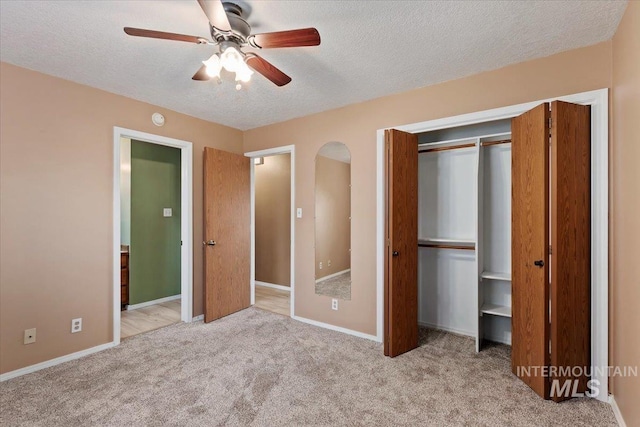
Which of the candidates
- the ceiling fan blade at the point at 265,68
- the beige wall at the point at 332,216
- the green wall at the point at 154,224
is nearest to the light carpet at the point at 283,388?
the beige wall at the point at 332,216

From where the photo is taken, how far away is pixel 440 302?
3.44 metres

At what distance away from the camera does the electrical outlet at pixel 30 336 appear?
2.45 metres

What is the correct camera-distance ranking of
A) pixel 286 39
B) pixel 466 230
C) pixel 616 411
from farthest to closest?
pixel 466 230, pixel 616 411, pixel 286 39

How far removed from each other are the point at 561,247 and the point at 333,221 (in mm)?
2115

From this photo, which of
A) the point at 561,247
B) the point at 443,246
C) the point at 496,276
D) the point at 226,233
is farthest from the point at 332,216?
the point at 561,247

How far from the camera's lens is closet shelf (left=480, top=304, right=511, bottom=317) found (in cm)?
278

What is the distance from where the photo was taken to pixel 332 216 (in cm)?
356

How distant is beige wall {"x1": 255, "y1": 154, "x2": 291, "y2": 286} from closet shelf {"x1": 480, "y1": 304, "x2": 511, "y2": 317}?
301 cm

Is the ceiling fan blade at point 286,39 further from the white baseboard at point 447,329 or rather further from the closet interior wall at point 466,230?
the white baseboard at point 447,329

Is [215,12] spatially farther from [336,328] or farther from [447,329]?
[447,329]

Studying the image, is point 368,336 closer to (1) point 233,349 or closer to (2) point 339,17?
(1) point 233,349

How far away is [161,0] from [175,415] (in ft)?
8.16

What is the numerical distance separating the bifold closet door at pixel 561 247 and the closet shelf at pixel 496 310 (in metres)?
0.61

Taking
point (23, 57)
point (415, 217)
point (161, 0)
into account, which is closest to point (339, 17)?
point (161, 0)
